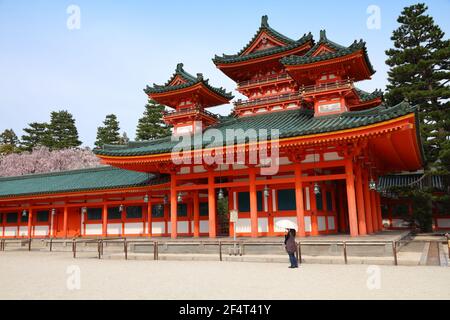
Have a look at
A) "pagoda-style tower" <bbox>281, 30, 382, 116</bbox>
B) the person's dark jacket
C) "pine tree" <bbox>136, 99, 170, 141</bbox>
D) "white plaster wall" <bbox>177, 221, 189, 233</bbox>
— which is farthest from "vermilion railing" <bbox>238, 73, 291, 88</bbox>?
"pine tree" <bbox>136, 99, 170, 141</bbox>

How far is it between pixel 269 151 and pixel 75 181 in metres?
19.0

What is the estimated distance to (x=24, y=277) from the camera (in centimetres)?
1150

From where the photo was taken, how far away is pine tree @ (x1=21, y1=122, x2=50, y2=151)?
209ft

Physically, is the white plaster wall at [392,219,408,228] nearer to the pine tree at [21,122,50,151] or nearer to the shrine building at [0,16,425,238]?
the shrine building at [0,16,425,238]

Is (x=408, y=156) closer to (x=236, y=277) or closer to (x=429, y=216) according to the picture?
Result: (x=429, y=216)

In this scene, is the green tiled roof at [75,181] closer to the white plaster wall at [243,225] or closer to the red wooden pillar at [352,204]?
the white plaster wall at [243,225]

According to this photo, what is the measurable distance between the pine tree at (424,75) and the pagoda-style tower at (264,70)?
1030cm

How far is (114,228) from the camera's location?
26688 millimetres

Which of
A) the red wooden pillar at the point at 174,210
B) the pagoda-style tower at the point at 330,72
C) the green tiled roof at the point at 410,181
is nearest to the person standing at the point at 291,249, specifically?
the pagoda-style tower at the point at 330,72

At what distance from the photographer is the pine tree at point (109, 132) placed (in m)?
63.7

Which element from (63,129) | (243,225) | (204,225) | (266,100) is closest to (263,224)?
(243,225)

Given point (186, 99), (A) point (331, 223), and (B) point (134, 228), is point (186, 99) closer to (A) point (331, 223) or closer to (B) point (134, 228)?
(B) point (134, 228)

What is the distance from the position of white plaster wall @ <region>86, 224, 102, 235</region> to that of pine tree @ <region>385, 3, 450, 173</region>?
80.4 ft
